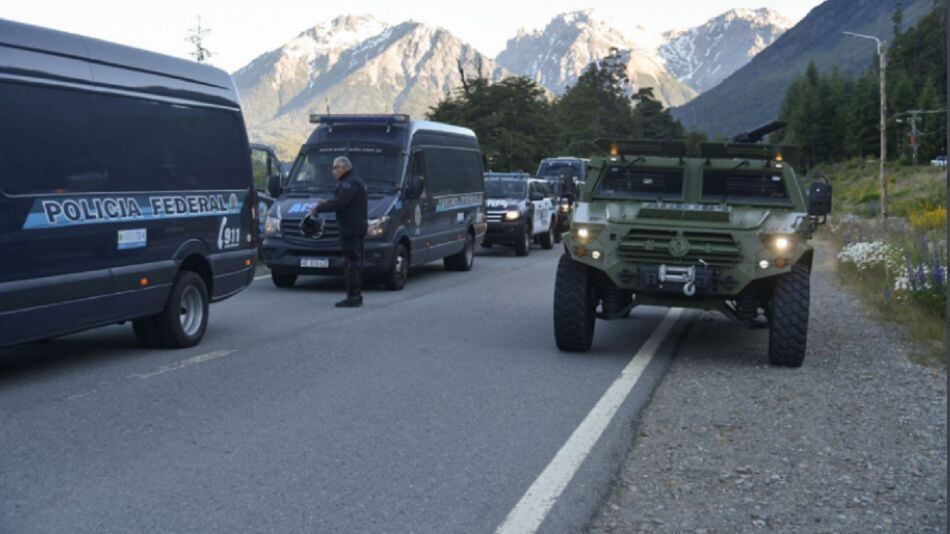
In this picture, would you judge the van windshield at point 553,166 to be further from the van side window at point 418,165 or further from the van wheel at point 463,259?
the van side window at point 418,165

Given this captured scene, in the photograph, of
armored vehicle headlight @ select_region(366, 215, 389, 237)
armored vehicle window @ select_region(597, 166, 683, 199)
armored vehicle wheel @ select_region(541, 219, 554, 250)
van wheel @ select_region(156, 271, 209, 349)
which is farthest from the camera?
armored vehicle wheel @ select_region(541, 219, 554, 250)

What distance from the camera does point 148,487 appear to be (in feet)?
17.4

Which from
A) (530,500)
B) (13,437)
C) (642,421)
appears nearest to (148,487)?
(13,437)

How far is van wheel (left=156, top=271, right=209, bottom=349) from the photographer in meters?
9.58

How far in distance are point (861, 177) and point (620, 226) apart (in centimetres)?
10553

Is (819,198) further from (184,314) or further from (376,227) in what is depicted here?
(376,227)

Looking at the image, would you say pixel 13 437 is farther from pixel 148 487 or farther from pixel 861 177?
pixel 861 177

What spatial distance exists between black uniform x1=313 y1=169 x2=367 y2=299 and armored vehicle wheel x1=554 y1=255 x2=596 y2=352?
422 centimetres

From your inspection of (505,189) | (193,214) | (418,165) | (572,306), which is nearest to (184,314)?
(193,214)

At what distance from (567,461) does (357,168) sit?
10.5 metres

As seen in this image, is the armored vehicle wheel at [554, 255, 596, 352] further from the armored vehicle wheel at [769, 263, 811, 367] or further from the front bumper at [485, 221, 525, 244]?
the front bumper at [485, 221, 525, 244]

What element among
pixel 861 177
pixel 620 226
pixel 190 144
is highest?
pixel 190 144

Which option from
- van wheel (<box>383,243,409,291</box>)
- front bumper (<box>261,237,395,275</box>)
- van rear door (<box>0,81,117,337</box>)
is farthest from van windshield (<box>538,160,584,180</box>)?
van rear door (<box>0,81,117,337</box>)

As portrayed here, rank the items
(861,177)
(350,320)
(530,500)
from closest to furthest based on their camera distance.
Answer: (530,500) < (350,320) < (861,177)
